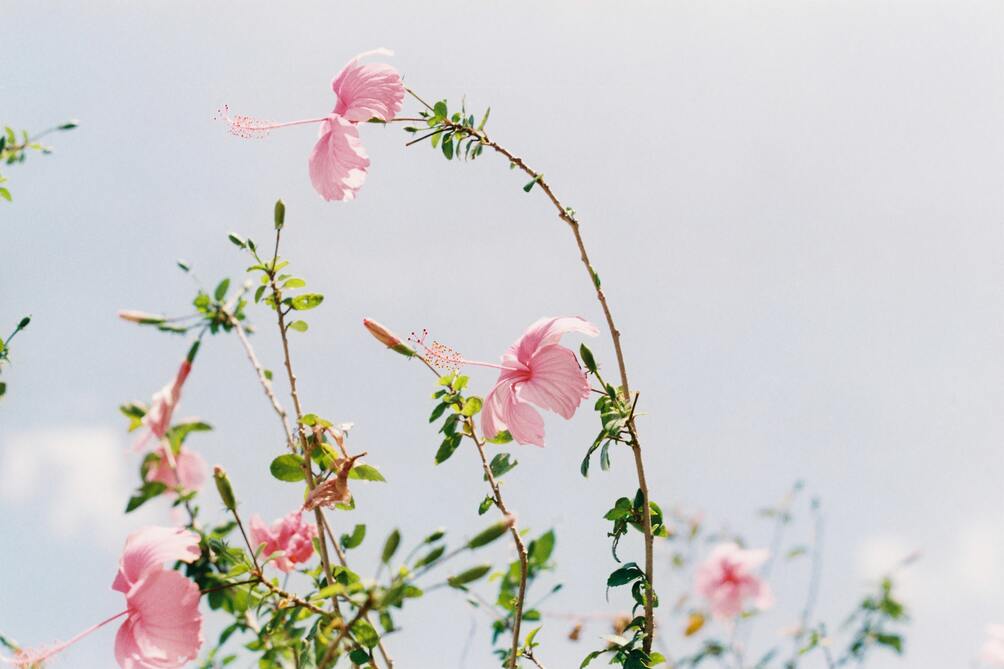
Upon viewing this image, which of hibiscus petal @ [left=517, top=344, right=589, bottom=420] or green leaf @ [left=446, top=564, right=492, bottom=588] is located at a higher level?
hibiscus petal @ [left=517, top=344, right=589, bottom=420]

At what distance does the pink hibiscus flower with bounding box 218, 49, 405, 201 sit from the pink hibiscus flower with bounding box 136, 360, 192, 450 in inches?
25.7

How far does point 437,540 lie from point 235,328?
0.76 m

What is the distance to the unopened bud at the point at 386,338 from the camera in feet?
5.70

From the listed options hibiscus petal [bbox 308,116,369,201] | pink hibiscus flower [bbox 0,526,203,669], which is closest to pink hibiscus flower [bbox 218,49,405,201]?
hibiscus petal [bbox 308,116,369,201]

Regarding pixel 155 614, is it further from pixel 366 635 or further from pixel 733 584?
pixel 733 584

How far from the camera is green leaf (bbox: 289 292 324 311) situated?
5.77 ft

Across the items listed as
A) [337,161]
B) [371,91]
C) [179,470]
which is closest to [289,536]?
[179,470]

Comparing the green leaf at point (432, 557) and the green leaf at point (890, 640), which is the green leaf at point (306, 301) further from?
the green leaf at point (890, 640)

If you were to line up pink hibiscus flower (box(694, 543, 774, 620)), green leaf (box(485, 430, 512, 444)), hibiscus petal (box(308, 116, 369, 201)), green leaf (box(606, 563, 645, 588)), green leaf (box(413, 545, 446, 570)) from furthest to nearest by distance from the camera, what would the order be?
pink hibiscus flower (box(694, 543, 774, 620)), hibiscus petal (box(308, 116, 369, 201)), green leaf (box(485, 430, 512, 444)), green leaf (box(606, 563, 645, 588)), green leaf (box(413, 545, 446, 570))

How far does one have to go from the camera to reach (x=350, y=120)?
1.92 metres

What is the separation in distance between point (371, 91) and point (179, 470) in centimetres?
93

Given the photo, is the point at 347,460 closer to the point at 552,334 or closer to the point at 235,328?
the point at 235,328

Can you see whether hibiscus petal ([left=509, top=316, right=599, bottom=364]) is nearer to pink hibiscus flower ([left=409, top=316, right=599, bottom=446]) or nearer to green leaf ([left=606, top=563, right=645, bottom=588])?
pink hibiscus flower ([left=409, top=316, right=599, bottom=446])

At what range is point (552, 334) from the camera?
5.57ft
